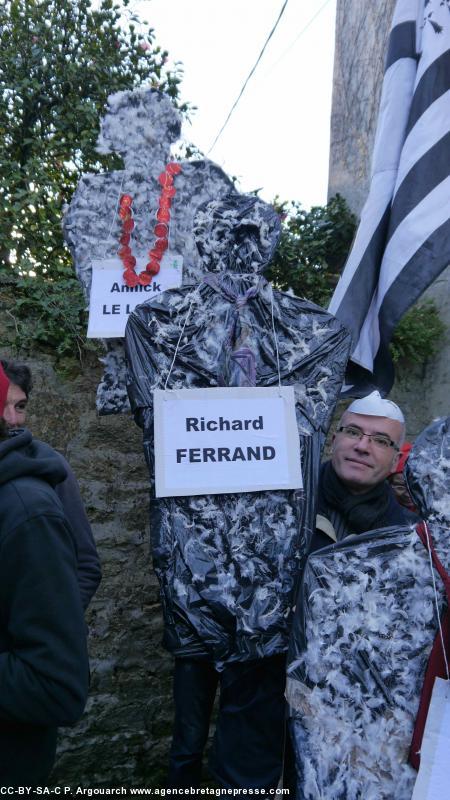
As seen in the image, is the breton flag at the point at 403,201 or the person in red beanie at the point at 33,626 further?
the breton flag at the point at 403,201

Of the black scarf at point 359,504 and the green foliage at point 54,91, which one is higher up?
the green foliage at point 54,91

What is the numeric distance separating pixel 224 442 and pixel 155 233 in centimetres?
101

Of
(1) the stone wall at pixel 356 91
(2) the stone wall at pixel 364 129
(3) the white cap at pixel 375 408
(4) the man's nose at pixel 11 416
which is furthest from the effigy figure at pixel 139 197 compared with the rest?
(1) the stone wall at pixel 356 91

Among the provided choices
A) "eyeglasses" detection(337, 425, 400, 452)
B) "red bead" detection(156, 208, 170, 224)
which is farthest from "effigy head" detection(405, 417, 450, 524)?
"red bead" detection(156, 208, 170, 224)

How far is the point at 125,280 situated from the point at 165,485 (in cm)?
93

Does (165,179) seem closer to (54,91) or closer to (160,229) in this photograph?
(160,229)

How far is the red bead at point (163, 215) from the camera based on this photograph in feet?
8.34

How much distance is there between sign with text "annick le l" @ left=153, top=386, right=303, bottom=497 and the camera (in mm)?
1911

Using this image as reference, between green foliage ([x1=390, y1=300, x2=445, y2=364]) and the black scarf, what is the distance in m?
1.92

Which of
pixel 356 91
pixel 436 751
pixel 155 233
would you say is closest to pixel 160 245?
pixel 155 233

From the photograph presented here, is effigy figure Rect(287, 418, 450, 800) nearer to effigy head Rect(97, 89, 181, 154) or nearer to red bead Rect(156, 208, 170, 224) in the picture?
red bead Rect(156, 208, 170, 224)

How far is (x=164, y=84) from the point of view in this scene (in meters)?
4.34

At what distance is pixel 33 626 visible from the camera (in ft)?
3.89

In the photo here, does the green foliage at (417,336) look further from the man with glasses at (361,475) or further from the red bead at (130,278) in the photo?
the red bead at (130,278)
